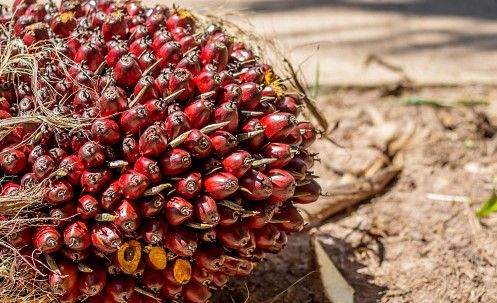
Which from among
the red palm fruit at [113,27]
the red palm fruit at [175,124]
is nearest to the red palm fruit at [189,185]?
the red palm fruit at [175,124]

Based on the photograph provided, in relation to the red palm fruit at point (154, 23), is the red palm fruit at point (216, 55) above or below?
below

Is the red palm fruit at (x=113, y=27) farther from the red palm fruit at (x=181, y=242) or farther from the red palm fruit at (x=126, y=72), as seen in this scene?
the red palm fruit at (x=181, y=242)

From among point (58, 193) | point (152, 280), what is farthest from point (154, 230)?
point (58, 193)

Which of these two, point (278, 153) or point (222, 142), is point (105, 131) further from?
point (278, 153)

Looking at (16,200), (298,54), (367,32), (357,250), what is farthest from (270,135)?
(367,32)

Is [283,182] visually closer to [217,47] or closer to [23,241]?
[217,47]

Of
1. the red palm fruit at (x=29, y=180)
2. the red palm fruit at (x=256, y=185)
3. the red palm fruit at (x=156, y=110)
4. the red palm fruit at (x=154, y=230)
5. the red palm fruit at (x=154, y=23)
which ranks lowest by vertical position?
the red palm fruit at (x=154, y=230)

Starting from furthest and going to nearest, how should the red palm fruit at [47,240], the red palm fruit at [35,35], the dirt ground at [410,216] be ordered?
the dirt ground at [410,216] → the red palm fruit at [35,35] → the red palm fruit at [47,240]

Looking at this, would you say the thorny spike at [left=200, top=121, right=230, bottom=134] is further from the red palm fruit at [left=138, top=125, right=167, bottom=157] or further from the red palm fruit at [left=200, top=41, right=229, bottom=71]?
the red palm fruit at [left=200, top=41, right=229, bottom=71]
